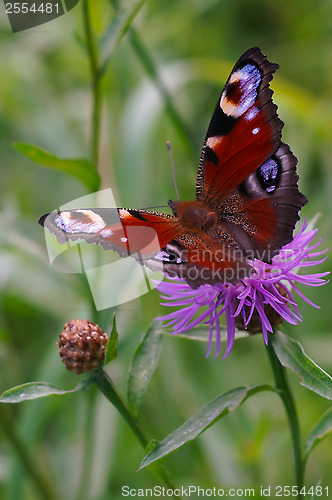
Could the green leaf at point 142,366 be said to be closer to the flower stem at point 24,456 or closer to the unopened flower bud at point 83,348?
the unopened flower bud at point 83,348

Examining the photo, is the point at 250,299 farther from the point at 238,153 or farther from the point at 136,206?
the point at 136,206

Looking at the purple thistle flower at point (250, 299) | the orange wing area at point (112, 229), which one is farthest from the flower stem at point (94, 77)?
the purple thistle flower at point (250, 299)

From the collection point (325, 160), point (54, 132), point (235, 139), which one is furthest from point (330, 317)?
point (54, 132)

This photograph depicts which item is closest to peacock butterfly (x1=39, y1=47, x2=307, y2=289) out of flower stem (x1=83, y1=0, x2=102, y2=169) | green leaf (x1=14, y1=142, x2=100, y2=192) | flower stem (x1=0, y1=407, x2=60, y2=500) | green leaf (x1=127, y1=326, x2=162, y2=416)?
green leaf (x1=127, y1=326, x2=162, y2=416)

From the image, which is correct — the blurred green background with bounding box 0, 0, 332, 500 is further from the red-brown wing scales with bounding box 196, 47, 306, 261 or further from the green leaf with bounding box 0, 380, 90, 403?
the green leaf with bounding box 0, 380, 90, 403

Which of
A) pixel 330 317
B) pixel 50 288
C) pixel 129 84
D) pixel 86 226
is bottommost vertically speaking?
pixel 330 317

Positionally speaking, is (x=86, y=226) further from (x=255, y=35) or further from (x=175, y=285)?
(x=255, y=35)
